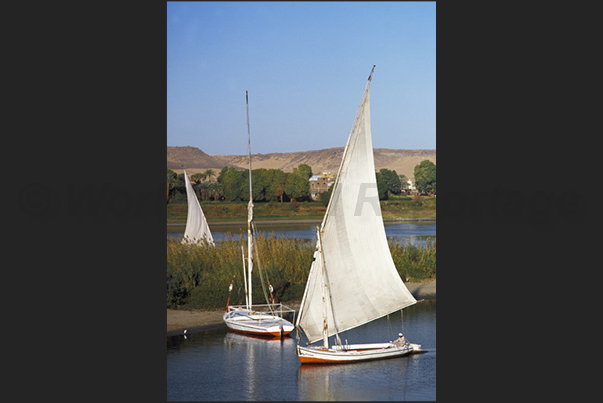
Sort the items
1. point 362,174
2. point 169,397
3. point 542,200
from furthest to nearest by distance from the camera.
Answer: point 362,174 < point 169,397 < point 542,200

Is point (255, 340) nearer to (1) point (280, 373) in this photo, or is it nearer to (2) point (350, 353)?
(1) point (280, 373)

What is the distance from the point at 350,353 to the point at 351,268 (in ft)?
10.3

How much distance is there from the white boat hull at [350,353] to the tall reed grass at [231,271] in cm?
1089

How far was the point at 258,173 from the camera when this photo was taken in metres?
108

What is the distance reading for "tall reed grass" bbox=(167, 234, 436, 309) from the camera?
36.7 m

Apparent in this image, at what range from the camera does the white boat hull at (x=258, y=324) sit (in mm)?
30234

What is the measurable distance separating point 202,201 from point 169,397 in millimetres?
82500

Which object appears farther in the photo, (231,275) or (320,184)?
(320,184)

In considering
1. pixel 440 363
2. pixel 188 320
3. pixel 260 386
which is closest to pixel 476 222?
pixel 440 363

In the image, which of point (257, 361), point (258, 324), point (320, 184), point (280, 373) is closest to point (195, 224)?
point (258, 324)

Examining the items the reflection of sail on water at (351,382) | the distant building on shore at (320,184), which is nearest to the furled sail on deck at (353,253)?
the reflection of sail on water at (351,382)

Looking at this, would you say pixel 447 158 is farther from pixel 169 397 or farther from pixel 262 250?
A: pixel 262 250

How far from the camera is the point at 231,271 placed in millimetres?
39062

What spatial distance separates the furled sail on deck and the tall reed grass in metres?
10.5
